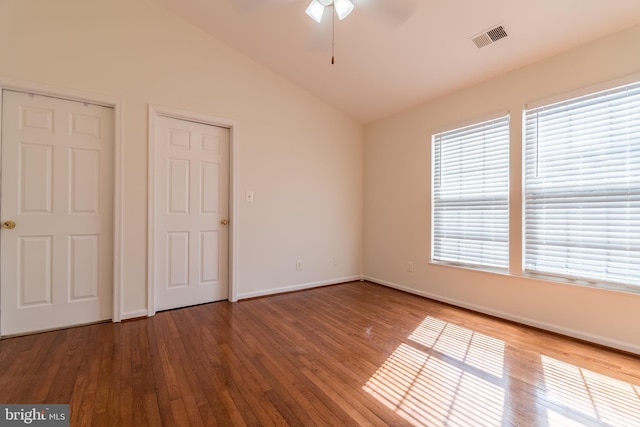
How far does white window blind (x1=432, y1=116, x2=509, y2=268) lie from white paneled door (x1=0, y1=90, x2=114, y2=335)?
3.71 metres

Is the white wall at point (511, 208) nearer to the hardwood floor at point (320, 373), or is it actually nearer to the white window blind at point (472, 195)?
the white window blind at point (472, 195)

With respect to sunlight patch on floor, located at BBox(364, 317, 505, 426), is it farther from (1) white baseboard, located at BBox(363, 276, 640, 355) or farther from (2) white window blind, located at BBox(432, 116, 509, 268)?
(2) white window blind, located at BBox(432, 116, 509, 268)

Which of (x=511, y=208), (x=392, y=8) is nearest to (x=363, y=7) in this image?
(x=392, y=8)

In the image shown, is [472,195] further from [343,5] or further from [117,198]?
[117,198]

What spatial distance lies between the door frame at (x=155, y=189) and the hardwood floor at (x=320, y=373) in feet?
1.79

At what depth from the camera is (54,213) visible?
254 cm

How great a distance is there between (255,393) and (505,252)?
108 inches

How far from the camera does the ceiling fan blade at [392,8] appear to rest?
2.29 m

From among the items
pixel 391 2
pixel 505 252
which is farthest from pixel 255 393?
pixel 391 2

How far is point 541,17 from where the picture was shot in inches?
87.7

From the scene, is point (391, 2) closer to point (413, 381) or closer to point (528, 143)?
point (528, 143)

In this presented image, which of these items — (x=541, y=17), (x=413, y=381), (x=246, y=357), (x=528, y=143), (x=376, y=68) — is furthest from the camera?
(x=376, y=68)
